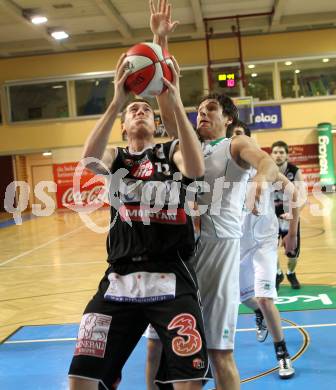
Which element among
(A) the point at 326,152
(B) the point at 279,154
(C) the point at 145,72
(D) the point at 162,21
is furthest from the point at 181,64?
(C) the point at 145,72

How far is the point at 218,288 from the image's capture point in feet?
9.66

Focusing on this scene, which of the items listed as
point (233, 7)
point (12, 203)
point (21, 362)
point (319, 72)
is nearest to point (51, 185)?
point (12, 203)

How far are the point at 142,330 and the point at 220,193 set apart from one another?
96 centimetres

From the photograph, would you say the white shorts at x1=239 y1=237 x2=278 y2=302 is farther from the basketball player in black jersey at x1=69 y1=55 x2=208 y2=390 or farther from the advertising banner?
the advertising banner

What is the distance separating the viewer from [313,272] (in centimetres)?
760

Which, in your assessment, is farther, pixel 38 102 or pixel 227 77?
pixel 38 102

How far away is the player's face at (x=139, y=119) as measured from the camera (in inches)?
108

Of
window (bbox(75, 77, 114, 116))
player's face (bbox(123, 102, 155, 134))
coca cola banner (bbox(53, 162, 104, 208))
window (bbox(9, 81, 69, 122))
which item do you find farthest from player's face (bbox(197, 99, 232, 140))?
window (bbox(9, 81, 69, 122))

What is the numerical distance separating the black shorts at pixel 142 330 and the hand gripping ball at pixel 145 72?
87cm

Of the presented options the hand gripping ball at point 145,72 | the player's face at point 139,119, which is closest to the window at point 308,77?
the player's face at point 139,119

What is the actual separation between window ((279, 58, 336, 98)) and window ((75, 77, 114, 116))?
7298mm

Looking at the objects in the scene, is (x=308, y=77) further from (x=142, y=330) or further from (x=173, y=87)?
(x=142, y=330)

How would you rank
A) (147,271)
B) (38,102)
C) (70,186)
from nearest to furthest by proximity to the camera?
(147,271) → (38,102) → (70,186)

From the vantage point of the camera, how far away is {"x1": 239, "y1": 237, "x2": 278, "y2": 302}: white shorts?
13.5 ft
